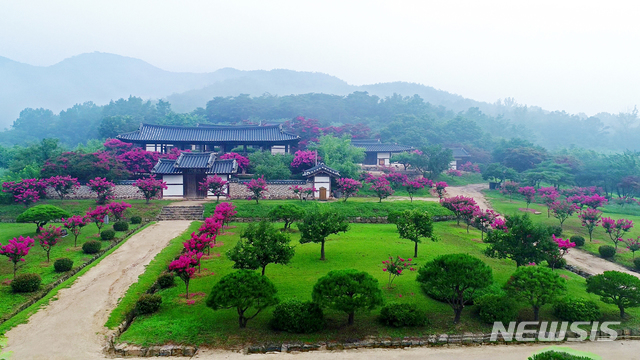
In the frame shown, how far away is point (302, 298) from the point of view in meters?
13.9

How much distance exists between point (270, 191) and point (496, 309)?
25416mm

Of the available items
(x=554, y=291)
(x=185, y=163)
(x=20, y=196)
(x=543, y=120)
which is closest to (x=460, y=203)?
(x=554, y=291)

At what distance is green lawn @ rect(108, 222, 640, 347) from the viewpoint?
11672 millimetres

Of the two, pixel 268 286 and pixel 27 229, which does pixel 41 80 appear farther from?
pixel 268 286

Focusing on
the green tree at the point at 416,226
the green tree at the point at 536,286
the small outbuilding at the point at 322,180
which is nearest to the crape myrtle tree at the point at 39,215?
the small outbuilding at the point at 322,180

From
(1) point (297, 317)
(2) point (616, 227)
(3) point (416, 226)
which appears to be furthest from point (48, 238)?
(2) point (616, 227)

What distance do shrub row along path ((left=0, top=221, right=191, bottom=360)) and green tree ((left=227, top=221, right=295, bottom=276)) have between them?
4.87 m

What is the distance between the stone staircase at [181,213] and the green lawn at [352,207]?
651 millimetres

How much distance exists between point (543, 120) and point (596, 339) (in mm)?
130265

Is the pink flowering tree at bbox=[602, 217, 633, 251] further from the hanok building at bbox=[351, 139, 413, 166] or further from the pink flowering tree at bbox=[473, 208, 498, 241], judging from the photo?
the hanok building at bbox=[351, 139, 413, 166]

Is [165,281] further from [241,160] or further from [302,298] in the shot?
[241,160]

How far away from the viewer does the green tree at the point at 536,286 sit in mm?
12289

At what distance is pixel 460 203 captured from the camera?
1052 inches

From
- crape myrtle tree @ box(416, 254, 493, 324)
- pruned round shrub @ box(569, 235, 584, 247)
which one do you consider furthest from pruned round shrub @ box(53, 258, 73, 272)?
pruned round shrub @ box(569, 235, 584, 247)
